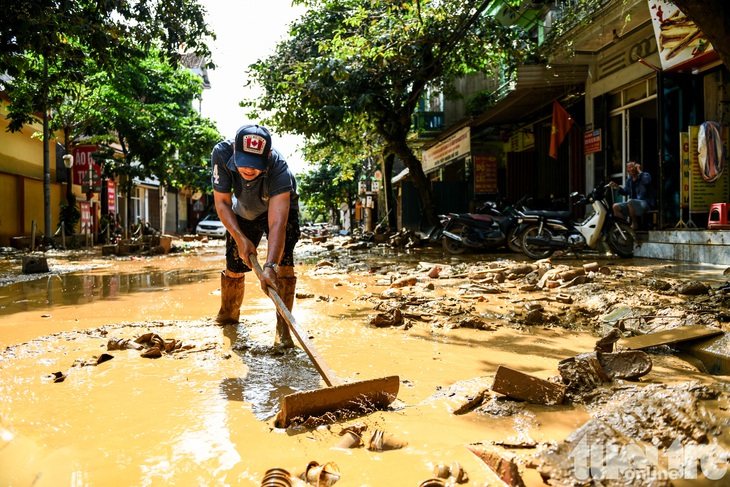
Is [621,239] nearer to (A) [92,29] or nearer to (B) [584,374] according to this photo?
(B) [584,374]

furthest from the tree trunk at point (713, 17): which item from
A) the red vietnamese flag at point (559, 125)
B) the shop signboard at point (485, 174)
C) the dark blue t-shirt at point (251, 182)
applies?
the shop signboard at point (485, 174)

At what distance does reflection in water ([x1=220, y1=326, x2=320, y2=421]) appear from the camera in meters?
2.37

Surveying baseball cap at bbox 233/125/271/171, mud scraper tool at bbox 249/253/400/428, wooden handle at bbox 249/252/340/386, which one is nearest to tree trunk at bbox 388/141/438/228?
baseball cap at bbox 233/125/271/171

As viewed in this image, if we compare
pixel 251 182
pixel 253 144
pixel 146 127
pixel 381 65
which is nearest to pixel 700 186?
pixel 381 65

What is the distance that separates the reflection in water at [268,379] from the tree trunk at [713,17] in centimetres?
337

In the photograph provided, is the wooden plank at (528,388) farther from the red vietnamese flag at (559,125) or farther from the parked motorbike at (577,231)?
the red vietnamese flag at (559,125)

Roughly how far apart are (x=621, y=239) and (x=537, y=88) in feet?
13.4

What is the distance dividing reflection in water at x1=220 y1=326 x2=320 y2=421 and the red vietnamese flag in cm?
958

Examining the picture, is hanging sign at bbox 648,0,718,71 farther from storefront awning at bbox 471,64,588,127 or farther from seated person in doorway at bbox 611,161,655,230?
storefront awning at bbox 471,64,588,127

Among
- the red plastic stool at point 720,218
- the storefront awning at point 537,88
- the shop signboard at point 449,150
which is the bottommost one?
the red plastic stool at point 720,218

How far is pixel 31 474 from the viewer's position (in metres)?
1.69

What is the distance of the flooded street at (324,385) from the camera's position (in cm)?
174

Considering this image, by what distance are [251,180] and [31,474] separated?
6.98 feet

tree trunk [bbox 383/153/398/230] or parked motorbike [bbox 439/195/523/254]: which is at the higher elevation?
tree trunk [bbox 383/153/398/230]
